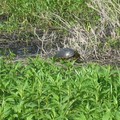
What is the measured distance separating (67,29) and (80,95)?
11.2 ft

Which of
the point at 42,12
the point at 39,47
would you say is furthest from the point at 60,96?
the point at 42,12

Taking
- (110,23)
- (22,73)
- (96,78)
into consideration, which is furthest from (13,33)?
(96,78)

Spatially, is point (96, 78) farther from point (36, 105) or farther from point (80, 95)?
point (36, 105)

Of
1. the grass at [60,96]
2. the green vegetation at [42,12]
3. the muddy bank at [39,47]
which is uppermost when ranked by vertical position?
the green vegetation at [42,12]

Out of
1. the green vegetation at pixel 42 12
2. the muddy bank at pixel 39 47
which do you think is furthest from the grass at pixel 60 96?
the green vegetation at pixel 42 12

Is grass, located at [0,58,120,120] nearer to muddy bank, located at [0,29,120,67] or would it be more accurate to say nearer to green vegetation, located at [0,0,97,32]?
muddy bank, located at [0,29,120,67]

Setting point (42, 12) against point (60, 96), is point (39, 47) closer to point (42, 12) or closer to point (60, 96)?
point (42, 12)

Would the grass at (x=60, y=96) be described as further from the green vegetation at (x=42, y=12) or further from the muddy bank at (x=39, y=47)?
the green vegetation at (x=42, y=12)

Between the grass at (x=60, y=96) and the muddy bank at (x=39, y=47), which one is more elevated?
the muddy bank at (x=39, y=47)

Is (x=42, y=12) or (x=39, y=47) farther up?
(x=42, y=12)

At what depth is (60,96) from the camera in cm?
375

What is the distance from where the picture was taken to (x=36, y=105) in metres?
3.60

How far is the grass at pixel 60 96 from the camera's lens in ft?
11.2

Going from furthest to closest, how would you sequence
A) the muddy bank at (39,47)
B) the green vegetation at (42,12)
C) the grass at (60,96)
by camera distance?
the green vegetation at (42,12), the muddy bank at (39,47), the grass at (60,96)
